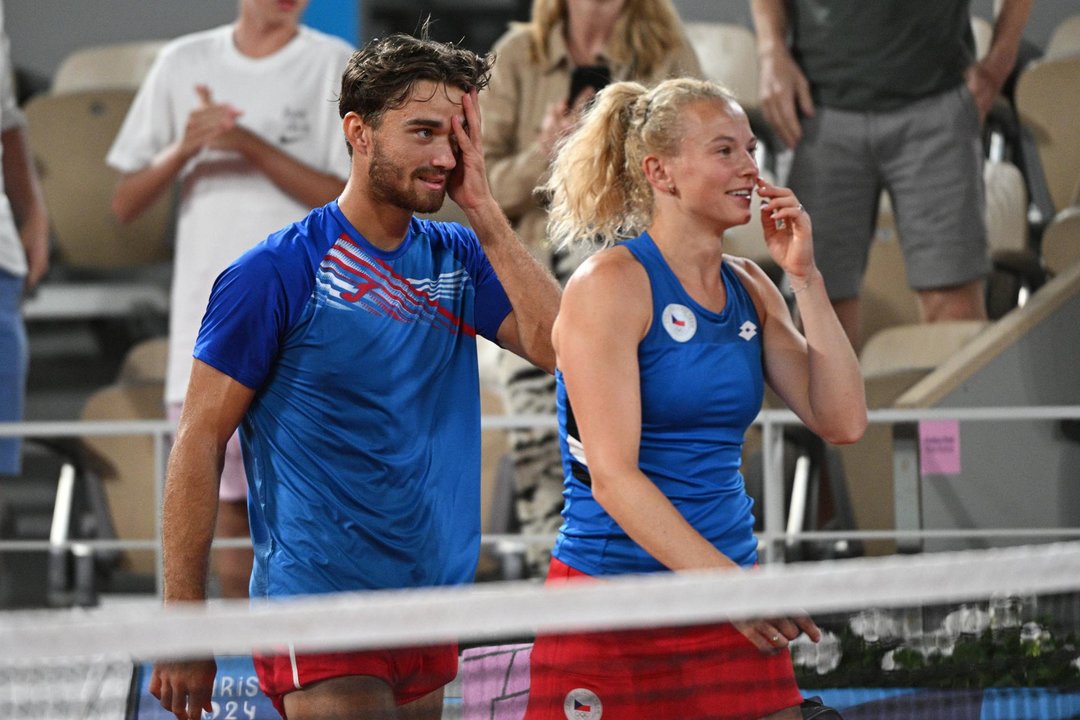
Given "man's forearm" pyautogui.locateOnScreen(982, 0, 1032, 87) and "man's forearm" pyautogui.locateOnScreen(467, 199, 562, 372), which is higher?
"man's forearm" pyautogui.locateOnScreen(982, 0, 1032, 87)

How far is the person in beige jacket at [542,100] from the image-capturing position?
4.39m

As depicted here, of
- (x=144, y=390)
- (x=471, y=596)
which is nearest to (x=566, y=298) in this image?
(x=471, y=596)

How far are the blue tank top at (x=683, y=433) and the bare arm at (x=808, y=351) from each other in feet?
0.37

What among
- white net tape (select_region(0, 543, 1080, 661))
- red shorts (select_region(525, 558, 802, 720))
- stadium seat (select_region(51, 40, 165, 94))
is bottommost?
red shorts (select_region(525, 558, 802, 720))

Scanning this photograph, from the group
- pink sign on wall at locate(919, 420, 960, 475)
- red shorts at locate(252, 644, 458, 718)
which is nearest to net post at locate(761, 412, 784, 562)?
pink sign on wall at locate(919, 420, 960, 475)

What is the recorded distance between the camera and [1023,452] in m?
4.67

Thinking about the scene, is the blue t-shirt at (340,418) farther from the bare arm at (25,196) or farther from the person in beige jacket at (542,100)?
the bare arm at (25,196)

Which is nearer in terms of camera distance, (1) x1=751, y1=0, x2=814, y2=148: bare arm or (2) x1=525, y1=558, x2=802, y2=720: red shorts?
(2) x1=525, y1=558, x2=802, y2=720: red shorts

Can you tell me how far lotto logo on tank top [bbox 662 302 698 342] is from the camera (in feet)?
7.93

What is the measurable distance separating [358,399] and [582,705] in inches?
24.0

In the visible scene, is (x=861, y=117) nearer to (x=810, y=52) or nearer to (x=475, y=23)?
(x=810, y=52)

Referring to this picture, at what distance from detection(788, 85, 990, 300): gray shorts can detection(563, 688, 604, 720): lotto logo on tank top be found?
2516 millimetres

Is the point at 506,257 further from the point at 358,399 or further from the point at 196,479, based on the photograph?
the point at 196,479

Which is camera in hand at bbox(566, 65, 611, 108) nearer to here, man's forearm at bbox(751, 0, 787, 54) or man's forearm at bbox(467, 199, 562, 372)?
man's forearm at bbox(751, 0, 787, 54)
